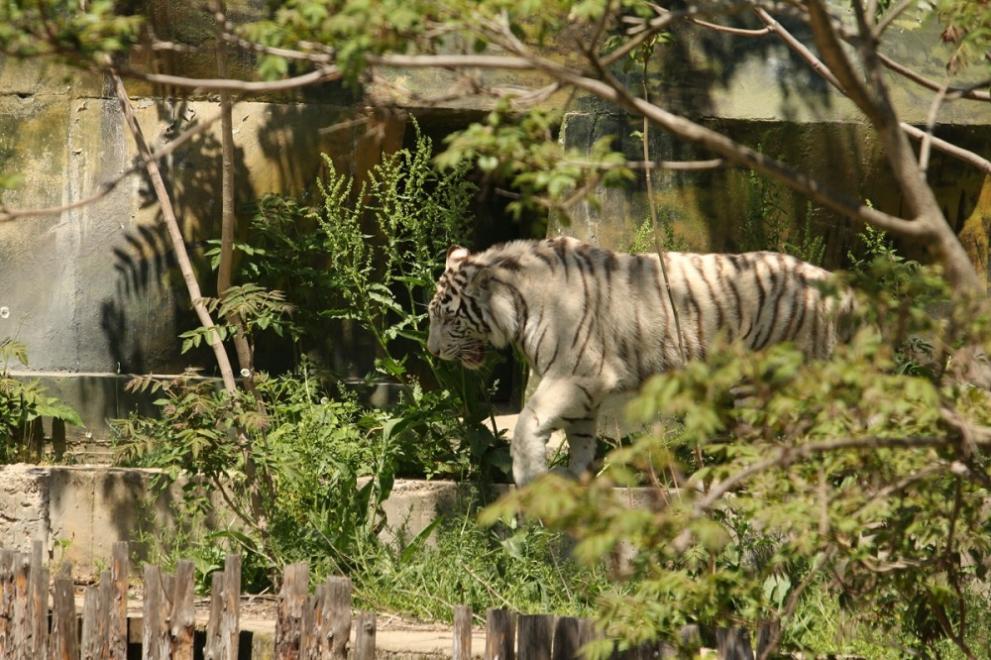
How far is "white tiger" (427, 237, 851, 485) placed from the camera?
748 cm

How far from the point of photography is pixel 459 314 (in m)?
7.75

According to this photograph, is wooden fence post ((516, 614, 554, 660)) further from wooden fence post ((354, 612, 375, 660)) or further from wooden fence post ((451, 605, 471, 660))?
wooden fence post ((354, 612, 375, 660))

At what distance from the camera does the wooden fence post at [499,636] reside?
5.47 metres

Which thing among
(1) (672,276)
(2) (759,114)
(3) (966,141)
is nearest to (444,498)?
(1) (672,276)

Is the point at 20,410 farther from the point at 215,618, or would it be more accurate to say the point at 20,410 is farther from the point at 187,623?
the point at 215,618

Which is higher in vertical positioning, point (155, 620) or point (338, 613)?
point (338, 613)

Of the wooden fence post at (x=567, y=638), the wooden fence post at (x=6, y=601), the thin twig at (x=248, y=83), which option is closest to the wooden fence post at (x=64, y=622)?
the wooden fence post at (x=6, y=601)

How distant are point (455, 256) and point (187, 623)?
2.48 metres

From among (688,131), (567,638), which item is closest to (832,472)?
(688,131)

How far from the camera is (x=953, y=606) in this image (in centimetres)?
546

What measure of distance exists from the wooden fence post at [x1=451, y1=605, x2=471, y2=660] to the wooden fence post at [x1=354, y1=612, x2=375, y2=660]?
403 mm

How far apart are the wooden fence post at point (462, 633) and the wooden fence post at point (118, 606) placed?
60.3 inches

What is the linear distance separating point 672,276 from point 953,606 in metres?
2.67

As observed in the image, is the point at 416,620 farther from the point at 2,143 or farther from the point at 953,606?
the point at 2,143
